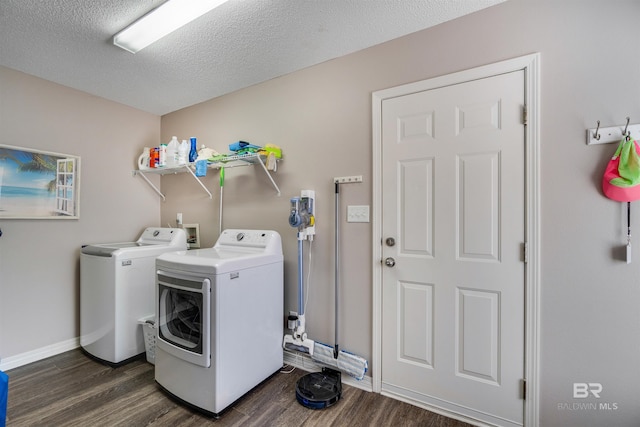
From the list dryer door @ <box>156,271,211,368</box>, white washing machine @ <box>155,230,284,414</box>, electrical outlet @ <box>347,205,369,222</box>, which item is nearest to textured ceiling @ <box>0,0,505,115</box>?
electrical outlet @ <box>347,205,369,222</box>

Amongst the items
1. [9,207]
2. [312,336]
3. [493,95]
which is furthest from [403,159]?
[9,207]

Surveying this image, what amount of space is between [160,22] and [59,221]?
6.61 ft

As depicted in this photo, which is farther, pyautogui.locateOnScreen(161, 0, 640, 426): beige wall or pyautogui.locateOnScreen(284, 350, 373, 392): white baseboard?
pyautogui.locateOnScreen(284, 350, 373, 392): white baseboard

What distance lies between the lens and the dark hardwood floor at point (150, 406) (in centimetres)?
164

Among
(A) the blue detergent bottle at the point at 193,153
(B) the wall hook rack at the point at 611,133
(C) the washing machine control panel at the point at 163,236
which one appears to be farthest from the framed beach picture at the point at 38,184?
(B) the wall hook rack at the point at 611,133

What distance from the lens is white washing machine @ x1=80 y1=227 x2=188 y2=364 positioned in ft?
7.29

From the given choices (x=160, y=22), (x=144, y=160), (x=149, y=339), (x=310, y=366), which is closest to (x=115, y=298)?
(x=149, y=339)

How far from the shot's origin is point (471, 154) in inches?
65.6

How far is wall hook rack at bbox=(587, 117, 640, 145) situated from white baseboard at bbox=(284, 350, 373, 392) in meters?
1.94

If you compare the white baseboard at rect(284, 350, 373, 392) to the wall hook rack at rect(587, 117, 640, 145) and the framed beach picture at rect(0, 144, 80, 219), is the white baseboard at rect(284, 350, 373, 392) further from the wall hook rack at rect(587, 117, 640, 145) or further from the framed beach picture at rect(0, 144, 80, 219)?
the framed beach picture at rect(0, 144, 80, 219)

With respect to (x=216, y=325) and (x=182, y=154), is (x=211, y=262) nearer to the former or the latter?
(x=216, y=325)

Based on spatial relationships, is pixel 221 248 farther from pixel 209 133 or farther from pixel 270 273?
pixel 209 133

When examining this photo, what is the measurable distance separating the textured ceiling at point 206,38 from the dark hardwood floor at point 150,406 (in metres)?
2.42

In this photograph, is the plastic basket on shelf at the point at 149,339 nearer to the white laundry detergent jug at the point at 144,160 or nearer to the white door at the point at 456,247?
the white laundry detergent jug at the point at 144,160
